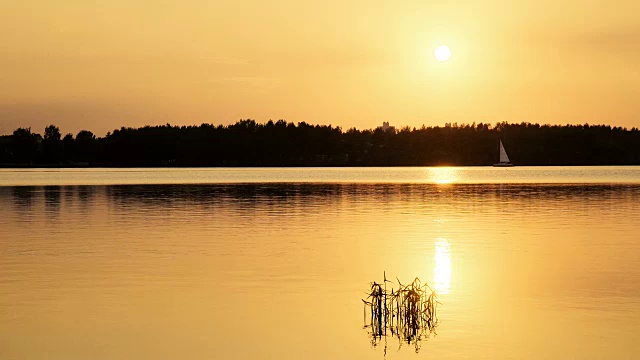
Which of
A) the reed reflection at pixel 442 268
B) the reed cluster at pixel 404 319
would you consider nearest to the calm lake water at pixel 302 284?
the reed reflection at pixel 442 268

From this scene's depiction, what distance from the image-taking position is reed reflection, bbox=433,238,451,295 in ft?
94.9

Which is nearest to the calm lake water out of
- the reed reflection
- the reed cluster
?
the reed reflection

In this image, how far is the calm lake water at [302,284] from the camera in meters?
20.9

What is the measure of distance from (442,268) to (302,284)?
6339 mm

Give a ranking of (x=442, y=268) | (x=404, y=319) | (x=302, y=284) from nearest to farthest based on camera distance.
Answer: (x=404, y=319)
(x=302, y=284)
(x=442, y=268)

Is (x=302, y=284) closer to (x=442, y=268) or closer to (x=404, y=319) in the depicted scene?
(x=442, y=268)

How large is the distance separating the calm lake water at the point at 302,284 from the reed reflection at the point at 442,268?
0.09 meters

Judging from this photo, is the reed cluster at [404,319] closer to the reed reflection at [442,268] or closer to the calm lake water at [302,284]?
the calm lake water at [302,284]

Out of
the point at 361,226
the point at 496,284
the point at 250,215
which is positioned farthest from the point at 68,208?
the point at 496,284

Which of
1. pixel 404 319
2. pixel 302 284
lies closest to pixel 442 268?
pixel 302 284

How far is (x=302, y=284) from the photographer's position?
97.3ft

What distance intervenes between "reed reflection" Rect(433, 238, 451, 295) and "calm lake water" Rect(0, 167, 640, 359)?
0.29 feet

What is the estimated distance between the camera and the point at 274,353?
66.4 ft

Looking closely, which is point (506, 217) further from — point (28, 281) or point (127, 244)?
point (28, 281)
